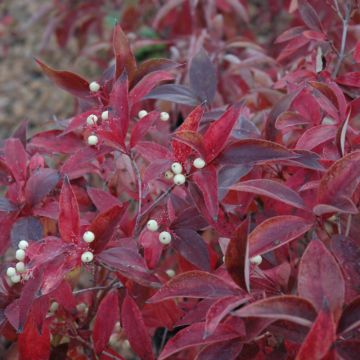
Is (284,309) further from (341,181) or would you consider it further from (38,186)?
(38,186)

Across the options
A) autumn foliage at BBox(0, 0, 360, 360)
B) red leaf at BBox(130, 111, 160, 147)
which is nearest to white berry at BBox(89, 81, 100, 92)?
autumn foliage at BBox(0, 0, 360, 360)

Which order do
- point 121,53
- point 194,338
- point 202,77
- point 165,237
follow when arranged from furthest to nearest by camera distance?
point 202,77 → point 121,53 → point 165,237 → point 194,338

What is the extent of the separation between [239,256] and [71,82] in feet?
1.47

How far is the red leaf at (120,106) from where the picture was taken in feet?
2.66

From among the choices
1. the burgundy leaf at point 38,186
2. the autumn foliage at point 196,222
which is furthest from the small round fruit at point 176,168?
the burgundy leaf at point 38,186

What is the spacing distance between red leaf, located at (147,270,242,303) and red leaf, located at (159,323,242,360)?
1.5 inches

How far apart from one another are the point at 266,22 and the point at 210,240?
1452 millimetres

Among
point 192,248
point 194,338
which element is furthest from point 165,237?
point 194,338

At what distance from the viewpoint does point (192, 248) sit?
2.69 feet

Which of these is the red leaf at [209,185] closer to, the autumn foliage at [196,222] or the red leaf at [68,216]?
the autumn foliage at [196,222]

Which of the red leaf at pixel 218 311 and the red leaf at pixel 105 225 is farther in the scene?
the red leaf at pixel 105 225

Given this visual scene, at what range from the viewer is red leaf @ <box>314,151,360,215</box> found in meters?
0.68

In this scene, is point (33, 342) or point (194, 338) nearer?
point (194, 338)

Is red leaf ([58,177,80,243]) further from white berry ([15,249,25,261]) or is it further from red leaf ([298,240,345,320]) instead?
red leaf ([298,240,345,320])
